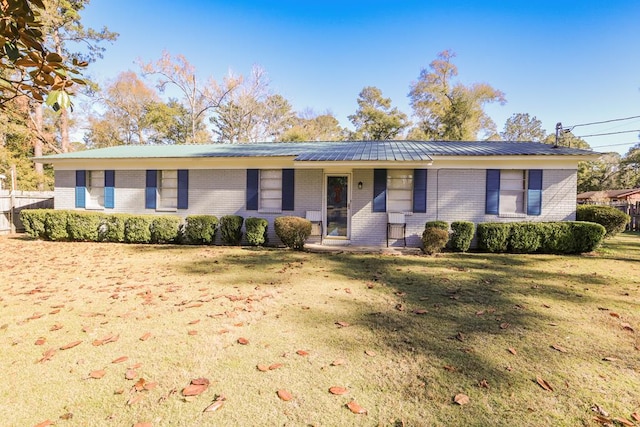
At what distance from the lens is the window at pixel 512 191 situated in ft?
33.6

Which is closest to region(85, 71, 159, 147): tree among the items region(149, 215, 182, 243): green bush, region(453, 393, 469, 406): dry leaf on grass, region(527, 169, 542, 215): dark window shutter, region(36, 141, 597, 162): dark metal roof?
region(36, 141, 597, 162): dark metal roof

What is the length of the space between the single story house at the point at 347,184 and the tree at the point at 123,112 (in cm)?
2027

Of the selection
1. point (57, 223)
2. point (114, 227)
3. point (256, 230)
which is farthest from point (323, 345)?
point (57, 223)

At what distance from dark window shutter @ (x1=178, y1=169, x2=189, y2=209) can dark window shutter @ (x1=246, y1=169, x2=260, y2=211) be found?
7.93ft

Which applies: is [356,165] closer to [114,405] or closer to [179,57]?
[114,405]

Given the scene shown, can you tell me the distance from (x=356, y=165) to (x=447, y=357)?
23.3 feet

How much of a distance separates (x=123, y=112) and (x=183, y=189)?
24.9 m

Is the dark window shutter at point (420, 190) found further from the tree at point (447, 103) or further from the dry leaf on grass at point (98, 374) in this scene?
the tree at point (447, 103)

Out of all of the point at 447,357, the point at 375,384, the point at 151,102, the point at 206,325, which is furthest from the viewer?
the point at 151,102

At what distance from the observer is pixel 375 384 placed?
253 cm

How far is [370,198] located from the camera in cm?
1054

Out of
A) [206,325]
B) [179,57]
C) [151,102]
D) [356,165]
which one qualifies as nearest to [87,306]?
[206,325]

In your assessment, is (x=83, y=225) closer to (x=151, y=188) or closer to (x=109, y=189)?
(x=109, y=189)

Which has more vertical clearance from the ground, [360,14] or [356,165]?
[360,14]
